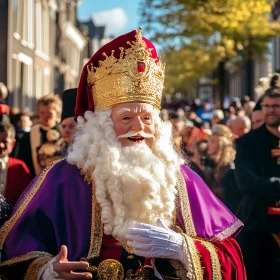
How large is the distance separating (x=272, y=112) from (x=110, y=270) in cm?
289

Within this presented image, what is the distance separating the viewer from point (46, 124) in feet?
27.4

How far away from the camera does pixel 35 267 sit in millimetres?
3818

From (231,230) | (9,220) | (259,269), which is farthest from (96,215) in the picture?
(259,269)

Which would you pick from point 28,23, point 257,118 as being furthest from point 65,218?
point 28,23

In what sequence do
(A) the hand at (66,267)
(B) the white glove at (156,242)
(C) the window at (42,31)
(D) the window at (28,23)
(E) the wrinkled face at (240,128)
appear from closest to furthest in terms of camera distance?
(A) the hand at (66,267), (B) the white glove at (156,242), (E) the wrinkled face at (240,128), (D) the window at (28,23), (C) the window at (42,31)

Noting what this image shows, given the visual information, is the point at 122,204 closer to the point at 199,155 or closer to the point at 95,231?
the point at 95,231

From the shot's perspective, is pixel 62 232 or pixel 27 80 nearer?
pixel 62 232

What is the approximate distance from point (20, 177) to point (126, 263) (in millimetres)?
2970

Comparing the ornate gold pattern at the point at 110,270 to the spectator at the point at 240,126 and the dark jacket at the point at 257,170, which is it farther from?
the spectator at the point at 240,126

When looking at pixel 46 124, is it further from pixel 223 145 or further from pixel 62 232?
pixel 62 232

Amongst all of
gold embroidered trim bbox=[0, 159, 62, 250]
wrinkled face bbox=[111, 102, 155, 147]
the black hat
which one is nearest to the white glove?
wrinkled face bbox=[111, 102, 155, 147]

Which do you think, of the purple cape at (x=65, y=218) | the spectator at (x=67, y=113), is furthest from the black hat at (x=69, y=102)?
the purple cape at (x=65, y=218)

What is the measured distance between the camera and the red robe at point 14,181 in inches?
261

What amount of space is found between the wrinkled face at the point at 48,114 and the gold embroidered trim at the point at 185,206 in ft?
14.0
